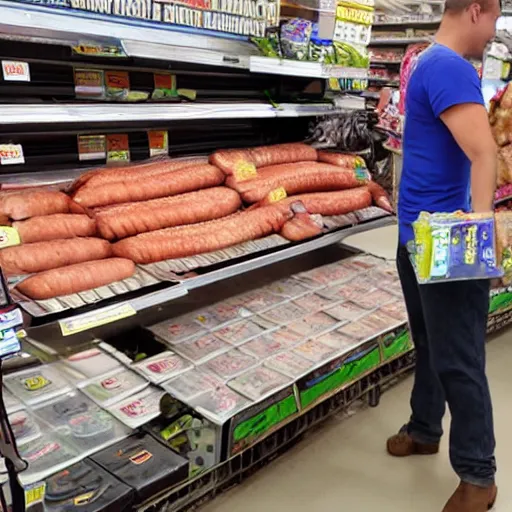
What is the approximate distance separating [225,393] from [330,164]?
4.46ft

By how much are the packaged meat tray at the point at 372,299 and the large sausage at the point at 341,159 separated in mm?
622

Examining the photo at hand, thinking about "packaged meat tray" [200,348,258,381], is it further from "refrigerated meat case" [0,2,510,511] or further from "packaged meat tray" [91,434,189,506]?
"packaged meat tray" [91,434,189,506]

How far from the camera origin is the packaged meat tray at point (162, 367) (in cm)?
196

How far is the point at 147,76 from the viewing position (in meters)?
2.28

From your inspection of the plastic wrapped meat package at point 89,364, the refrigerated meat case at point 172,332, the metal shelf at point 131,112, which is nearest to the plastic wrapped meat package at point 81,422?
the refrigerated meat case at point 172,332

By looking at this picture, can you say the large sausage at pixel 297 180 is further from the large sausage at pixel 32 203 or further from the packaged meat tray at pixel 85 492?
the packaged meat tray at pixel 85 492

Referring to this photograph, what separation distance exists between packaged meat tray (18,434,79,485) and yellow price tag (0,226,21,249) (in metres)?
0.57

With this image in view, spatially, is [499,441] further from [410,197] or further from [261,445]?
[410,197]

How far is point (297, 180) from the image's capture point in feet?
8.48

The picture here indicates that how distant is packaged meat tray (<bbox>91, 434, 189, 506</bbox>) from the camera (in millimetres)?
1570

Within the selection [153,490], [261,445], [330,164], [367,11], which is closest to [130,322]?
[261,445]

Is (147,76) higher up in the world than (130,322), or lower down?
higher up

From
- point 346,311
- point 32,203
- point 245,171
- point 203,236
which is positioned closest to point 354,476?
point 346,311

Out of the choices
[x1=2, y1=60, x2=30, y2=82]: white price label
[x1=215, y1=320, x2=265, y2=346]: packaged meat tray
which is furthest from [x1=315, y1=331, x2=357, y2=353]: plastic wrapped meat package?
[x1=2, y1=60, x2=30, y2=82]: white price label
